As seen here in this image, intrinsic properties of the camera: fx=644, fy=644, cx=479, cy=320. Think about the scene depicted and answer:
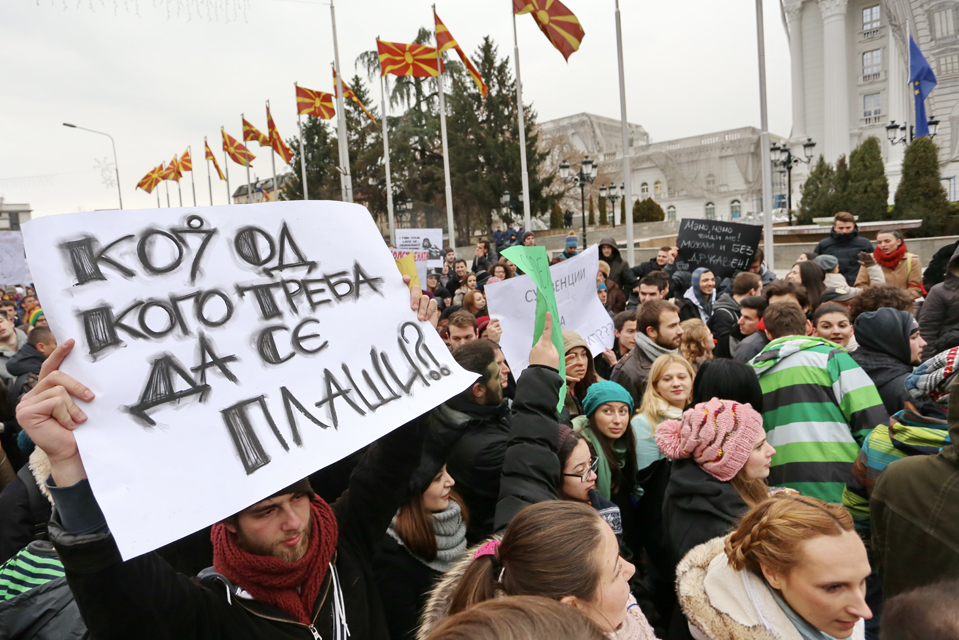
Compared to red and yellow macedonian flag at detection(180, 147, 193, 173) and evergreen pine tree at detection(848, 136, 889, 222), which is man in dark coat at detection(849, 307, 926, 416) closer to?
evergreen pine tree at detection(848, 136, 889, 222)

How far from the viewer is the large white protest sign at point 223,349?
1377 mm

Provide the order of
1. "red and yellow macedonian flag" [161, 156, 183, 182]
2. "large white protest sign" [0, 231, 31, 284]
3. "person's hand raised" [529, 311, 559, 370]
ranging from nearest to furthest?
1. "person's hand raised" [529, 311, 559, 370]
2. "large white protest sign" [0, 231, 31, 284]
3. "red and yellow macedonian flag" [161, 156, 183, 182]

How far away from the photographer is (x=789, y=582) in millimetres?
1819

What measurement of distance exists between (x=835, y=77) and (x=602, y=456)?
160 feet

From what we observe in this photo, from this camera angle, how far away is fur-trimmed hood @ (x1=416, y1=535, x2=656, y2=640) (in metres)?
1.64

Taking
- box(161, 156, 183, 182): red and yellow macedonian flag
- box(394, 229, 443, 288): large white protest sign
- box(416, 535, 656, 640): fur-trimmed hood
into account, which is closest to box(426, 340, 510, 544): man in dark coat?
box(416, 535, 656, 640): fur-trimmed hood

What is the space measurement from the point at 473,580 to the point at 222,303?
3.16 feet

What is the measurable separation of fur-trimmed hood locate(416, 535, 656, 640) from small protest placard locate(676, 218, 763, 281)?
6366mm

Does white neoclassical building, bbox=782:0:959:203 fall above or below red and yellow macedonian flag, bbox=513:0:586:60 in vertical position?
above

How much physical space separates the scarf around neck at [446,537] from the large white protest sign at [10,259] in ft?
44.9

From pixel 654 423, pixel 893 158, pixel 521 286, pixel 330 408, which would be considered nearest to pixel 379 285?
pixel 330 408

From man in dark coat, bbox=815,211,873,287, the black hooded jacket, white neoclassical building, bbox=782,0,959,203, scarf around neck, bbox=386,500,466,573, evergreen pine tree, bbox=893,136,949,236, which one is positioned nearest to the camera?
scarf around neck, bbox=386,500,466,573

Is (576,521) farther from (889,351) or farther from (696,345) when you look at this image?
(696,345)

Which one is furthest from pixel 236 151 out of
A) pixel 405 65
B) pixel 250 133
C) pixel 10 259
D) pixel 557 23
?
pixel 557 23
